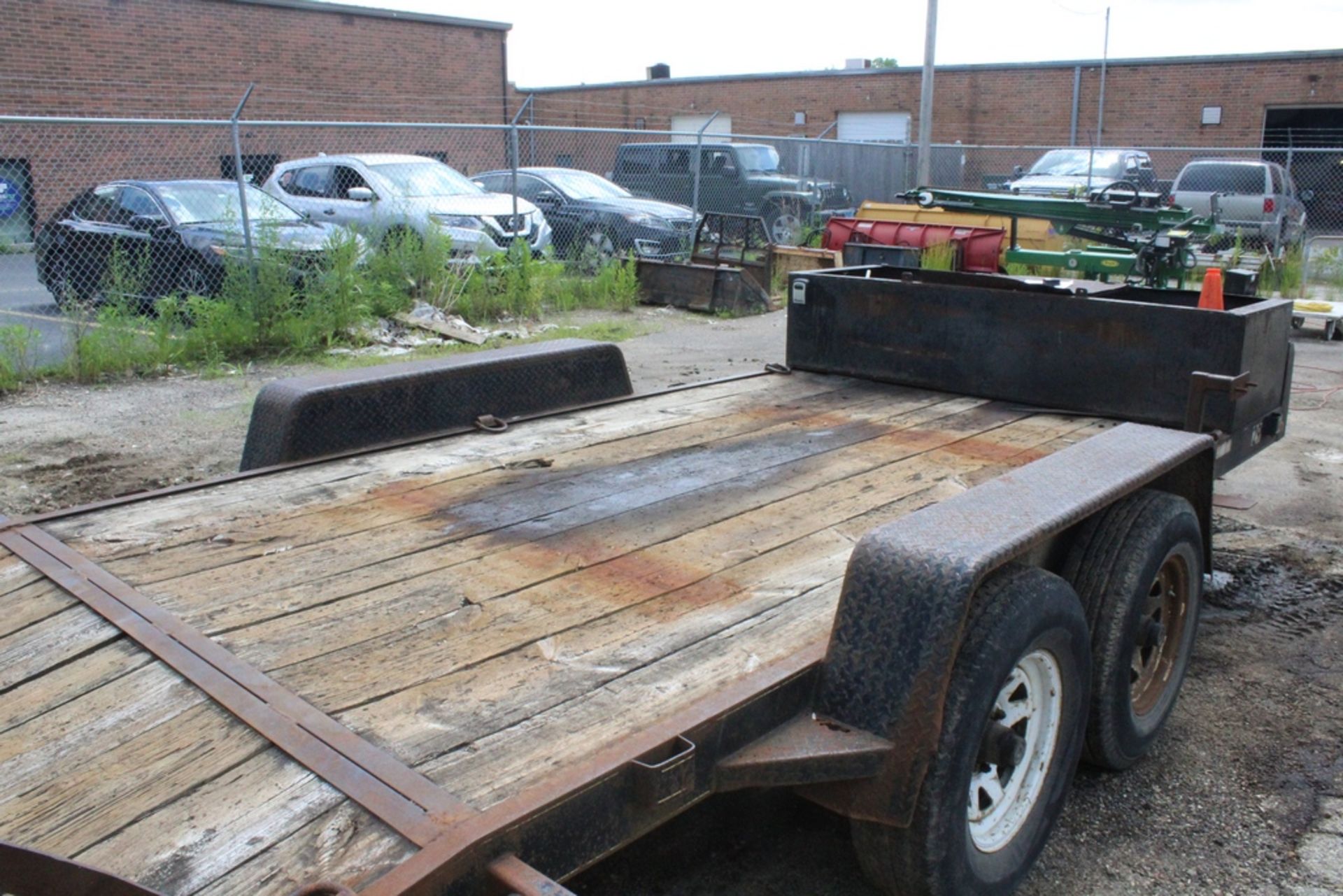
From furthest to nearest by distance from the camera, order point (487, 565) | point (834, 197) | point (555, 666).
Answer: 1. point (834, 197)
2. point (487, 565)
3. point (555, 666)

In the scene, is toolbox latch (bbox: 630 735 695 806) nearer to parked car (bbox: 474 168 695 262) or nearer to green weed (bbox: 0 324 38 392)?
green weed (bbox: 0 324 38 392)

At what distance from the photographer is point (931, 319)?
16.4ft

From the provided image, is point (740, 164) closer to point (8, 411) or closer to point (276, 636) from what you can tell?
point (8, 411)

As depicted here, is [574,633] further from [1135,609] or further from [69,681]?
[1135,609]

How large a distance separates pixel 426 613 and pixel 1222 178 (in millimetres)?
21698

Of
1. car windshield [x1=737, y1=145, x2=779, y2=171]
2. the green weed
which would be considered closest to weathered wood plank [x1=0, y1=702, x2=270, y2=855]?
the green weed

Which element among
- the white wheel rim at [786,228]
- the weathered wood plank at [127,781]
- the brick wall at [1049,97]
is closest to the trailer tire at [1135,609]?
the weathered wood plank at [127,781]

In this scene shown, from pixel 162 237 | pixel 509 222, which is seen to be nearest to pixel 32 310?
pixel 162 237

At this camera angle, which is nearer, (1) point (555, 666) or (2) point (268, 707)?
(2) point (268, 707)

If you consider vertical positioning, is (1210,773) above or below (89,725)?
below

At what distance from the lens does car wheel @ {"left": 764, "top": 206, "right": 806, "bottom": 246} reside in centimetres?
1788

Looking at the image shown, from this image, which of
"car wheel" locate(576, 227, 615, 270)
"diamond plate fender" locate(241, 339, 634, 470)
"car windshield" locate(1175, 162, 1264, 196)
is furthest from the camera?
"car windshield" locate(1175, 162, 1264, 196)

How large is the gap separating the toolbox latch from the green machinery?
9775mm

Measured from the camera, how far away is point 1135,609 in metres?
3.00
